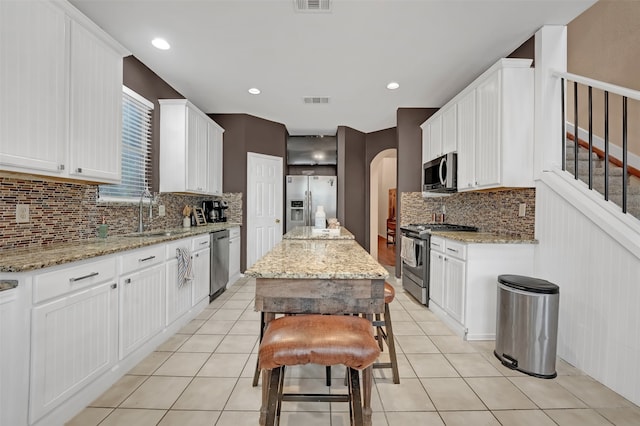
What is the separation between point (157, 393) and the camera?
1.99 m

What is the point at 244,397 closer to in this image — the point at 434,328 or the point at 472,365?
the point at 472,365

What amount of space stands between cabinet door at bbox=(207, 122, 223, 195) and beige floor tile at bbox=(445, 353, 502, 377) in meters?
3.77

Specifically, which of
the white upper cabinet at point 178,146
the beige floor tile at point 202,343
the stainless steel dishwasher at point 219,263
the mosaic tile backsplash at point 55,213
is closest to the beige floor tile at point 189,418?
the beige floor tile at point 202,343

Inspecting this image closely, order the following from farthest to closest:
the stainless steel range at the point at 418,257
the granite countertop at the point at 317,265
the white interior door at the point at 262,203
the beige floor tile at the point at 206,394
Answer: the white interior door at the point at 262,203 → the stainless steel range at the point at 418,257 → the beige floor tile at the point at 206,394 → the granite countertop at the point at 317,265

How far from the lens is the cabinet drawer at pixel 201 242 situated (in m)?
3.36

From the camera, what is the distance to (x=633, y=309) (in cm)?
191

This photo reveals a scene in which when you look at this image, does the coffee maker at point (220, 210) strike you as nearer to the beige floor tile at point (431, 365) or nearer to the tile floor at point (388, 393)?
the tile floor at point (388, 393)

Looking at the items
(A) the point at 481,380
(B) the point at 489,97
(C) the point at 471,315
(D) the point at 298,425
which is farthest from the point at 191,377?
(B) the point at 489,97

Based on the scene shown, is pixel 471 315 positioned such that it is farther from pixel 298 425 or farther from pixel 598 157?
pixel 598 157

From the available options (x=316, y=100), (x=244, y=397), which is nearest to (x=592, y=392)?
(x=244, y=397)

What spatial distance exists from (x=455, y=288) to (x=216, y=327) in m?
2.41

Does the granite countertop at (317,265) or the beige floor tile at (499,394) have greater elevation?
the granite countertop at (317,265)

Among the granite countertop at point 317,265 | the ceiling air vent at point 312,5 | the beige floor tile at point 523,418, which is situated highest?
the ceiling air vent at point 312,5

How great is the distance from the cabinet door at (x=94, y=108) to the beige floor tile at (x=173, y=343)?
4.79 feet
